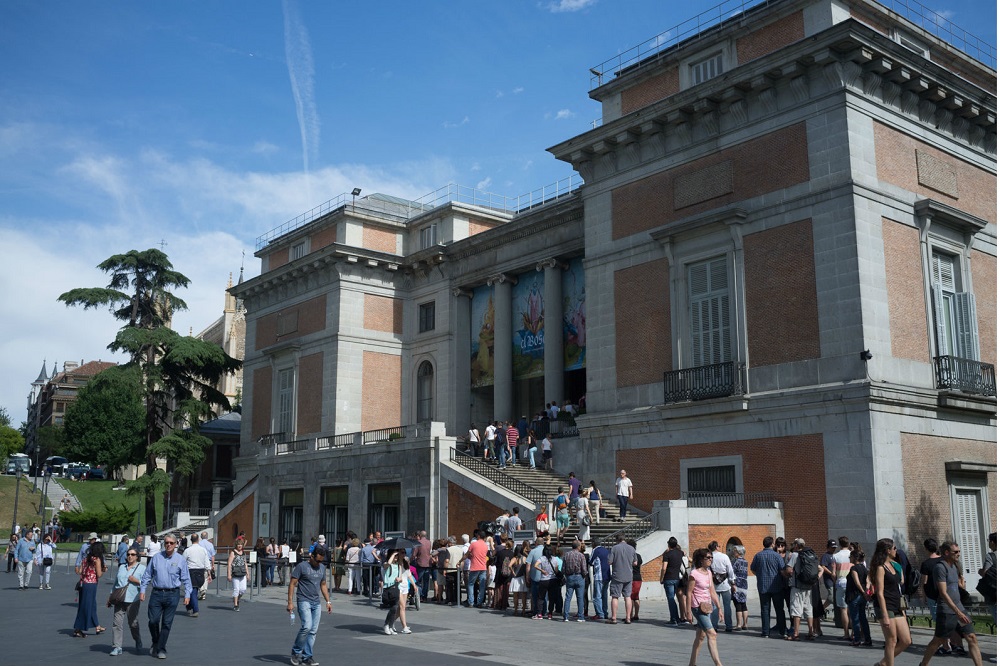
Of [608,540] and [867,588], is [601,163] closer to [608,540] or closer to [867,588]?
[608,540]

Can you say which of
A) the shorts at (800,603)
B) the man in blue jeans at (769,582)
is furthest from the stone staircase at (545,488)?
the shorts at (800,603)

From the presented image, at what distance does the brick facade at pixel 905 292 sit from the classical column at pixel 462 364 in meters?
A: 18.2

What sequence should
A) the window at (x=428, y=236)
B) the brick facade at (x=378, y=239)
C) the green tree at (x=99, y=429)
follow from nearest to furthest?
the window at (x=428, y=236)
the brick facade at (x=378, y=239)
the green tree at (x=99, y=429)

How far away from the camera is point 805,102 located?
23297 millimetres

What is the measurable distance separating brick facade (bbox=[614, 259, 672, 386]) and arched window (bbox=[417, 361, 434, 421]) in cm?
1339

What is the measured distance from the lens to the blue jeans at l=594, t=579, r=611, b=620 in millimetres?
17891

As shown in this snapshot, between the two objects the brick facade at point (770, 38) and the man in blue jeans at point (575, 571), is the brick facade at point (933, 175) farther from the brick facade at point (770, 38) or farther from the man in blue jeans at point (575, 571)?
the man in blue jeans at point (575, 571)

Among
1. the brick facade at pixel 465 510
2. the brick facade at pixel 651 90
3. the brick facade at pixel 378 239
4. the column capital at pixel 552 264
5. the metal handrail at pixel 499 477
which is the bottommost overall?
the brick facade at pixel 465 510

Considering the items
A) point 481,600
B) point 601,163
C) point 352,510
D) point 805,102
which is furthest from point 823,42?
point 352,510

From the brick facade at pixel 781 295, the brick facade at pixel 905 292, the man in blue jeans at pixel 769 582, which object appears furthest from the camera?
the brick facade at pixel 781 295

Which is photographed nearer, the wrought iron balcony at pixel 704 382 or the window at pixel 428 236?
the wrought iron balcony at pixel 704 382

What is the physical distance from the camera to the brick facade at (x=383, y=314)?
39.0 m

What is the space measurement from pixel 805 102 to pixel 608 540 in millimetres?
11712

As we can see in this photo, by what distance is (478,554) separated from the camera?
20219 millimetres
